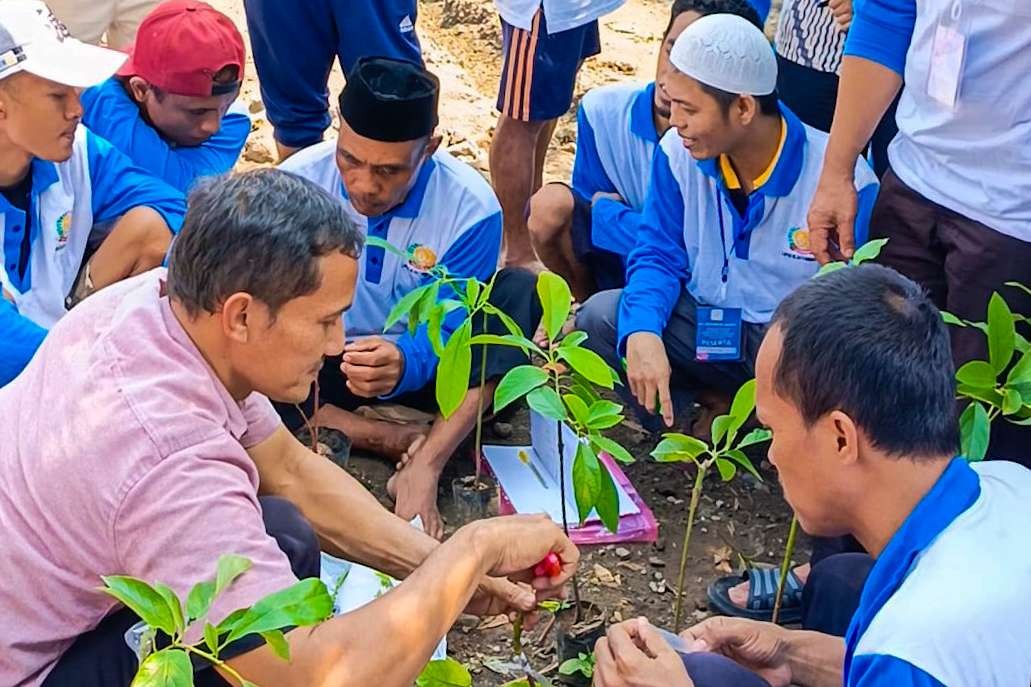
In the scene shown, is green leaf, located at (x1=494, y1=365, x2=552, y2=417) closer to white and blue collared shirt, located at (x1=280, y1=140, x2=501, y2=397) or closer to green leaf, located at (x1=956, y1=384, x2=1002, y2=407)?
green leaf, located at (x1=956, y1=384, x2=1002, y2=407)

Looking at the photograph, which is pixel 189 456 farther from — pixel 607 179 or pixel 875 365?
pixel 607 179

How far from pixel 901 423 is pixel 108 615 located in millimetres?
1205

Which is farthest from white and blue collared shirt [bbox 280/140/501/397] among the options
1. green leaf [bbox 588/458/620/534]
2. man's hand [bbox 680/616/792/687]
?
man's hand [bbox 680/616/792/687]

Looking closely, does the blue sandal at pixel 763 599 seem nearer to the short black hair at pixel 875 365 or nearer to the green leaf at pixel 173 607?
the short black hair at pixel 875 365

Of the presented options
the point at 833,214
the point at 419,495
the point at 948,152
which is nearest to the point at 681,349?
the point at 833,214

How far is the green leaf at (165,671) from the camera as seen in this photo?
150 cm

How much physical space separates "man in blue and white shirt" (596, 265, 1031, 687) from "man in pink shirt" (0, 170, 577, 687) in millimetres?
569

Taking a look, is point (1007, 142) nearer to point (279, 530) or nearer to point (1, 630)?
point (279, 530)

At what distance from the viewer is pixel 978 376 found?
220cm

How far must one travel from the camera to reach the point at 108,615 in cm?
208

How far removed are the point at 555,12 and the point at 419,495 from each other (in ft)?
5.62

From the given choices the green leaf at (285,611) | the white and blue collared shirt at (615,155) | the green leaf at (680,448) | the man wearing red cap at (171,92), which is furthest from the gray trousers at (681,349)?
the green leaf at (285,611)

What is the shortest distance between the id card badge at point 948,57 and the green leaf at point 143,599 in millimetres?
1879

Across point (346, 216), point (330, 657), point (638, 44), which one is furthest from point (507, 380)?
point (638, 44)
